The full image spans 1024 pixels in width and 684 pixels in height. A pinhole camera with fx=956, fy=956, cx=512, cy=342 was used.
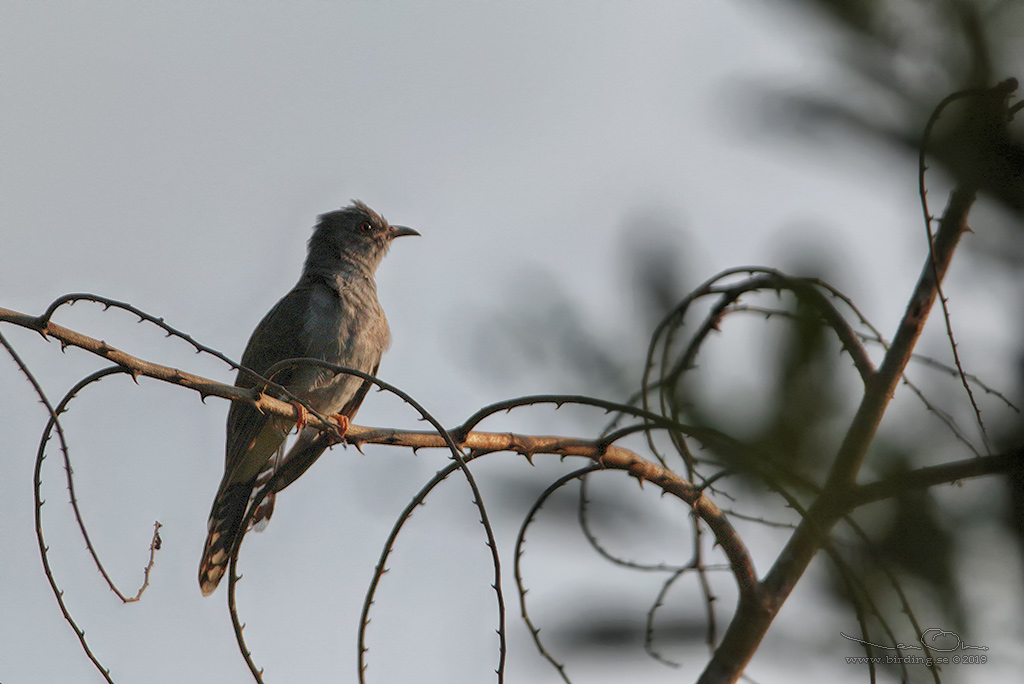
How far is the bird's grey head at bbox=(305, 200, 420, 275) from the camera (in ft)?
25.7

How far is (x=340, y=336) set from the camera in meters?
6.90

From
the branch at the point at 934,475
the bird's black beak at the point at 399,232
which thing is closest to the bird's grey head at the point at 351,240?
the bird's black beak at the point at 399,232

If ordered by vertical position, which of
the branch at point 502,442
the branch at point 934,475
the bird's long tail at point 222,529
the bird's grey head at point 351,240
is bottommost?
the branch at point 934,475

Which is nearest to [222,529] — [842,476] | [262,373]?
[262,373]

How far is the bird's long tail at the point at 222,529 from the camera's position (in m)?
6.65

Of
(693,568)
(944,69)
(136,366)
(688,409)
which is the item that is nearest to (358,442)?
(136,366)

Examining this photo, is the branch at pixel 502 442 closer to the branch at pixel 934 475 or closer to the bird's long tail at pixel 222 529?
the branch at pixel 934 475

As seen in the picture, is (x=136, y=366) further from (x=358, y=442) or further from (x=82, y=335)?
(x=358, y=442)

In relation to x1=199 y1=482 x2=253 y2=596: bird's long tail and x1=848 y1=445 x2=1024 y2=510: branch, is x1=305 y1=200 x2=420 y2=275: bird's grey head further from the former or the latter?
x1=848 y1=445 x2=1024 y2=510: branch

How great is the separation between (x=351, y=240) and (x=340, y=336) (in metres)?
1.40

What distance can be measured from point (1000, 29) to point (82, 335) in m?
2.47

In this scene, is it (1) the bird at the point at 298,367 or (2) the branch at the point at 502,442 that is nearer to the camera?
(2) the branch at the point at 502,442

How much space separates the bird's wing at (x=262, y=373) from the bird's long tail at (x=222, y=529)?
0.12 metres

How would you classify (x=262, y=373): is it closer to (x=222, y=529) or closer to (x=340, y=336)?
(x=340, y=336)
